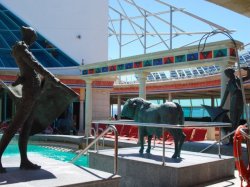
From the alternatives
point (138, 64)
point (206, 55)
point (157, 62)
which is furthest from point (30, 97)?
point (138, 64)

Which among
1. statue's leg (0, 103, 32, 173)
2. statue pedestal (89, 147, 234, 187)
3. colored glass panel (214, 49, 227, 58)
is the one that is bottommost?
statue pedestal (89, 147, 234, 187)

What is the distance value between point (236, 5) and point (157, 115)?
3292 millimetres

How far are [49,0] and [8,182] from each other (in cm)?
2340

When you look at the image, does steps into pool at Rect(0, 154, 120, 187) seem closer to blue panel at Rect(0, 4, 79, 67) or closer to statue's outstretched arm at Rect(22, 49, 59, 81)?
statue's outstretched arm at Rect(22, 49, 59, 81)

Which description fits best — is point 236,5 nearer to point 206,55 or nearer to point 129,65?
point 206,55

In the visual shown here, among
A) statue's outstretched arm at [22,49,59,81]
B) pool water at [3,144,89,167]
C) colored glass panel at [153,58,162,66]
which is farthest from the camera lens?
pool water at [3,144,89,167]

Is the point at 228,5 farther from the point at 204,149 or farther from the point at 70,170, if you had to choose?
the point at 204,149

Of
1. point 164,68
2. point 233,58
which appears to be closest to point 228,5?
point 233,58

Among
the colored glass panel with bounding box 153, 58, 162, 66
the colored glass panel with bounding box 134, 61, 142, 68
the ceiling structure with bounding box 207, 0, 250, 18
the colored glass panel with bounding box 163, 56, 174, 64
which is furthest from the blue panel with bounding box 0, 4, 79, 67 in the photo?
the ceiling structure with bounding box 207, 0, 250, 18

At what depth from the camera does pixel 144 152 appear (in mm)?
7484

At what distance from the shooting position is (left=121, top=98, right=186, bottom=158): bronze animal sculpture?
666 cm

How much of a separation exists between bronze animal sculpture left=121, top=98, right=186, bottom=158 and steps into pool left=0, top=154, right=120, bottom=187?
215 centimetres

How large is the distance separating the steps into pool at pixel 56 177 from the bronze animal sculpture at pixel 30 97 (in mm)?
225

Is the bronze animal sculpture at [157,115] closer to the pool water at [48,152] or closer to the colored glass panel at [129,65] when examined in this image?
the pool water at [48,152]
